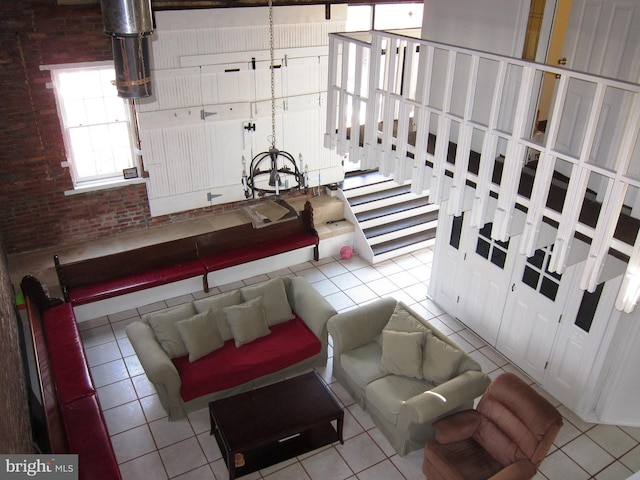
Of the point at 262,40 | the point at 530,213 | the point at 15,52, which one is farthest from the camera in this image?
the point at 262,40

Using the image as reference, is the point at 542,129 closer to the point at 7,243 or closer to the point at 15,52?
the point at 15,52

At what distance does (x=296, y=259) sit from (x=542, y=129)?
401 cm

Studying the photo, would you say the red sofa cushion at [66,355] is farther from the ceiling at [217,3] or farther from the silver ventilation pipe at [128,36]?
the ceiling at [217,3]

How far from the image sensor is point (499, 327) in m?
6.79

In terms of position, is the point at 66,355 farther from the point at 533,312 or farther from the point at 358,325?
the point at 533,312

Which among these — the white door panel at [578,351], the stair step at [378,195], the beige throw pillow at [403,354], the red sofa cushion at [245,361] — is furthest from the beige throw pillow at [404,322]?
the stair step at [378,195]

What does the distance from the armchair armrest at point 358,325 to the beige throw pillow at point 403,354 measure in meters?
0.39

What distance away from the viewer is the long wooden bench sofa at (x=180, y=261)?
702 centimetres

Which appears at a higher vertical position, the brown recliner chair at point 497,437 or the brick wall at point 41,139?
the brick wall at point 41,139

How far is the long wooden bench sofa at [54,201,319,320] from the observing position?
7.02m

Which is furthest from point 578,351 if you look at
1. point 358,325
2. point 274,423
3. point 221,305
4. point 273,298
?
point 221,305

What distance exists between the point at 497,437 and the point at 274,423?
205 cm

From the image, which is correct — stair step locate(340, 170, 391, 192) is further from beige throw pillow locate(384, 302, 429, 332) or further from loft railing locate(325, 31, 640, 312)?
beige throw pillow locate(384, 302, 429, 332)

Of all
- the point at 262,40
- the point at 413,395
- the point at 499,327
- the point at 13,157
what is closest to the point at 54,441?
the point at 413,395
